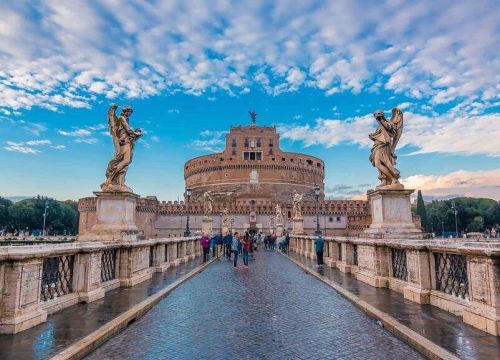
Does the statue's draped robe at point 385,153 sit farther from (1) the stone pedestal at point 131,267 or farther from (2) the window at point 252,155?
(2) the window at point 252,155

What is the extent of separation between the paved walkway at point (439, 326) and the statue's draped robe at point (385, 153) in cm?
286

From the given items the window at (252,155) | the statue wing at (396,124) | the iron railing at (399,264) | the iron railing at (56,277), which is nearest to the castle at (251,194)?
the window at (252,155)

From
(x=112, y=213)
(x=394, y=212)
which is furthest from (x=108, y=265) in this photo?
(x=394, y=212)

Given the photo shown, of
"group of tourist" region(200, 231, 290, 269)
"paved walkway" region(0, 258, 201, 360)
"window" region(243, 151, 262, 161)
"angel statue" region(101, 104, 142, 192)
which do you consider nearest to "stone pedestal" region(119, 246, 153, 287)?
"paved walkway" region(0, 258, 201, 360)

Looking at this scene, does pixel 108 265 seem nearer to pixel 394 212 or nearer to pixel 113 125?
pixel 113 125

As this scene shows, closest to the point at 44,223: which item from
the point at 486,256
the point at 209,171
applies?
the point at 209,171

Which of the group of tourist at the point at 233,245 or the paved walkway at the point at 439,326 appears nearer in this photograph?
the paved walkway at the point at 439,326

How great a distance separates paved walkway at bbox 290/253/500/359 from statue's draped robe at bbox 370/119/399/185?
2.86 m

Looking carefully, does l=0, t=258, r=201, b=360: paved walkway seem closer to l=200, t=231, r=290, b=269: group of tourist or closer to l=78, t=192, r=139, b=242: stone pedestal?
l=78, t=192, r=139, b=242: stone pedestal

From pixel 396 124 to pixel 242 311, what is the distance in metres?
6.12

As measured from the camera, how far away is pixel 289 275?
1229 cm

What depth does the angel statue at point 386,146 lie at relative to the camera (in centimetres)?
927

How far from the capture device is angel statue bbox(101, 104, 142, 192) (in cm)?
938

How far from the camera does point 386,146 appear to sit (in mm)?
9469
